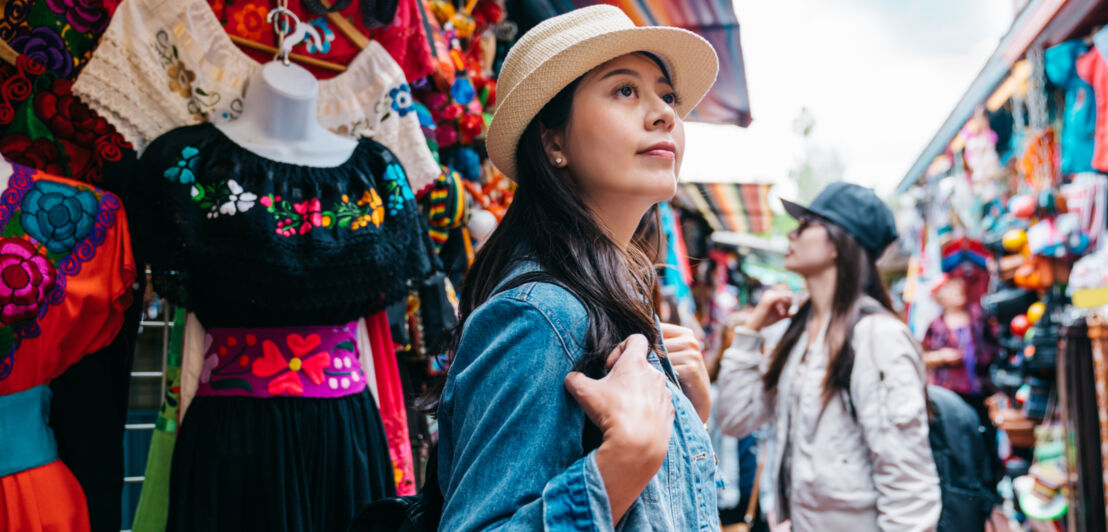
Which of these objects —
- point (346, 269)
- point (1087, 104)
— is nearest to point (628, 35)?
point (346, 269)

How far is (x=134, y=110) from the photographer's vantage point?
5.47 feet

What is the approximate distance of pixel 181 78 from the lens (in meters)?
1.79

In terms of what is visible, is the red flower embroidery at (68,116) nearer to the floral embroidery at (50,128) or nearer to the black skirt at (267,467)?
the floral embroidery at (50,128)

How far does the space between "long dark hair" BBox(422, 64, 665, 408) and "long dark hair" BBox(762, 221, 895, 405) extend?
1.42m

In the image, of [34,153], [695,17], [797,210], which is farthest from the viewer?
[695,17]

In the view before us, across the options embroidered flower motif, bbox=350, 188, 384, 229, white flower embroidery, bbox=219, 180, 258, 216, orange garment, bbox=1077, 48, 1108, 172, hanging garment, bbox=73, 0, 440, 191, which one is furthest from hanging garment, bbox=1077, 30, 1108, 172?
white flower embroidery, bbox=219, 180, 258, 216

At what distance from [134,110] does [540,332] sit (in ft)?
4.23

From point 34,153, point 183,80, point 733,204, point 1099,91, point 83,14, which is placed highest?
point 733,204

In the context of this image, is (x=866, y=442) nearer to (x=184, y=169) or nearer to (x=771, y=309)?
(x=771, y=309)

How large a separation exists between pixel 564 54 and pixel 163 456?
1.35 metres

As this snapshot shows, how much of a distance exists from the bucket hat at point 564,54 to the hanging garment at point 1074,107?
3.93 meters

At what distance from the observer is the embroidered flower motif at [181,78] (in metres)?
1.78

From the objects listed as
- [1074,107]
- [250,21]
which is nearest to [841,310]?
[250,21]

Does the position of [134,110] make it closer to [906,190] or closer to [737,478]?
[737,478]
